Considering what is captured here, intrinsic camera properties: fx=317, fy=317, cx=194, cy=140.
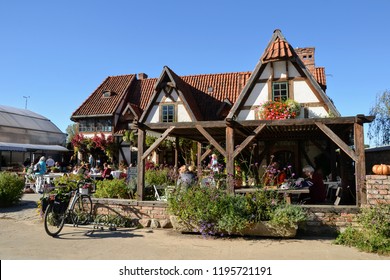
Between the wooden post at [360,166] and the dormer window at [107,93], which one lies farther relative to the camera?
the dormer window at [107,93]

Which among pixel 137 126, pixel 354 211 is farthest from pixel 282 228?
pixel 137 126

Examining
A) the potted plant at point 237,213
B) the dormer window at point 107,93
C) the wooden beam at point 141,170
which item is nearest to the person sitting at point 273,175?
the potted plant at point 237,213

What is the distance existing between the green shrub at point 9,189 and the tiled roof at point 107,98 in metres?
13.2

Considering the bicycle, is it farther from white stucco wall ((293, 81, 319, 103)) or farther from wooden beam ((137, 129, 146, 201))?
white stucco wall ((293, 81, 319, 103))

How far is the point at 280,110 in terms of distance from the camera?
12188 millimetres

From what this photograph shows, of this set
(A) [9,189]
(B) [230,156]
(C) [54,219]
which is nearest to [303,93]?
(B) [230,156]

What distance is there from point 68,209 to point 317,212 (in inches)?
234

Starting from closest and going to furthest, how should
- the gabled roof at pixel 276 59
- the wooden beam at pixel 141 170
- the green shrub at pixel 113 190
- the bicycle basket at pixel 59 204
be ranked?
1. the bicycle basket at pixel 59 204
2. the wooden beam at pixel 141 170
3. the green shrub at pixel 113 190
4. the gabled roof at pixel 276 59

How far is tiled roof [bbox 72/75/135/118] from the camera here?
24375 millimetres

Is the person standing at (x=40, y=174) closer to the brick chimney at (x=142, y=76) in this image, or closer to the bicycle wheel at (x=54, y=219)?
the bicycle wheel at (x=54, y=219)

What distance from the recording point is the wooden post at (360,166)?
7062mm

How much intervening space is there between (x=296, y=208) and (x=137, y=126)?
4.55m

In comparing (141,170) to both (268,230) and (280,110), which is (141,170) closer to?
(268,230)

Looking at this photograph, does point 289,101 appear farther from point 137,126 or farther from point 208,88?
point 208,88
